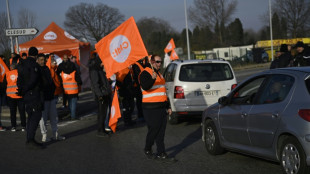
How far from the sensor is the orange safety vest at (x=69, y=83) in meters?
13.6

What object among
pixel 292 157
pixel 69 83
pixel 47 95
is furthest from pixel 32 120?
pixel 292 157

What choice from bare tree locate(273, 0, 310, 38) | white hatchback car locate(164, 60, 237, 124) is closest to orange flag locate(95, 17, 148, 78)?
white hatchback car locate(164, 60, 237, 124)

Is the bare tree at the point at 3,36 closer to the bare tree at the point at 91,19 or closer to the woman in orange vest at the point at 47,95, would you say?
the woman in orange vest at the point at 47,95

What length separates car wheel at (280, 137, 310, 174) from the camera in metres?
5.34

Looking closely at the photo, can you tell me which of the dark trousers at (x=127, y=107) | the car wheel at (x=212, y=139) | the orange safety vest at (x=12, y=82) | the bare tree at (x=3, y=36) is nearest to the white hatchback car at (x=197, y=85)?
the dark trousers at (x=127, y=107)

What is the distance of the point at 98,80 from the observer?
34.1ft

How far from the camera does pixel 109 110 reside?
36.8 feet

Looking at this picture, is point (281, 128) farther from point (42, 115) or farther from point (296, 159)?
point (42, 115)

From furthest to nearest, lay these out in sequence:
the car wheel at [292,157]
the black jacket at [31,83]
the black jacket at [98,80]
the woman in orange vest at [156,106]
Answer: the black jacket at [98,80] → the black jacket at [31,83] → the woman in orange vest at [156,106] → the car wheel at [292,157]

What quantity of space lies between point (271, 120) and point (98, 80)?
5362mm

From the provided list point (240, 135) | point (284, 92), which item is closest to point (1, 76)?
point (240, 135)

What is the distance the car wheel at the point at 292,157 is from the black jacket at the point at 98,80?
5.50 metres

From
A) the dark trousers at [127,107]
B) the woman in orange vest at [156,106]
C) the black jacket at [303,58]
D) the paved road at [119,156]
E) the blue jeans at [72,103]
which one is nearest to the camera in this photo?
the paved road at [119,156]

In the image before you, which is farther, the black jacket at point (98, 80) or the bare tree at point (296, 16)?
the bare tree at point (296, 16)
